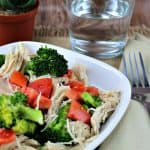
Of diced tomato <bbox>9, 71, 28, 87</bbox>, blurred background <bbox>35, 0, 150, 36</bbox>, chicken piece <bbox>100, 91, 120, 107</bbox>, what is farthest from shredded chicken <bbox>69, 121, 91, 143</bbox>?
blurred background <bbox>35, 0, 150, 36</bbox>

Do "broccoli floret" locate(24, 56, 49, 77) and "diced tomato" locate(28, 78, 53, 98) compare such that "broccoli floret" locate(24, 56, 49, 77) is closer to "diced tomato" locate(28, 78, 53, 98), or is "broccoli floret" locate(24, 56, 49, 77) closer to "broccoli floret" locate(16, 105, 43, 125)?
"diced tomato" locate(28, 78, 53, 98)

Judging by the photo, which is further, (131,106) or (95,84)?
(95,84)

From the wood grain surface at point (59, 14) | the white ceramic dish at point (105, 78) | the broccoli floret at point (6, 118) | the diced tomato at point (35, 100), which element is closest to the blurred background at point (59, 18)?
→ the wood grain surface at point (59, 14)

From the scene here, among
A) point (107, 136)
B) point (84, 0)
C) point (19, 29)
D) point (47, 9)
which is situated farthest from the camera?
point (47, 9)

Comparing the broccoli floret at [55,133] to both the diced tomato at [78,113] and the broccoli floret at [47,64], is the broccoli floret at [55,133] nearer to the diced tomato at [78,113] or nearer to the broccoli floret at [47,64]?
the diced tomato at [78,113]

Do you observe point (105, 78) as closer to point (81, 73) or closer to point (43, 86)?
point (81, 73)

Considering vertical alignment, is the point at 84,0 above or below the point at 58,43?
above

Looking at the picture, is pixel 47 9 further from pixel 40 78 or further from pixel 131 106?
pixel 131 106

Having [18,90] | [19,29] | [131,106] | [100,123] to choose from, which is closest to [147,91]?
[131,106]
